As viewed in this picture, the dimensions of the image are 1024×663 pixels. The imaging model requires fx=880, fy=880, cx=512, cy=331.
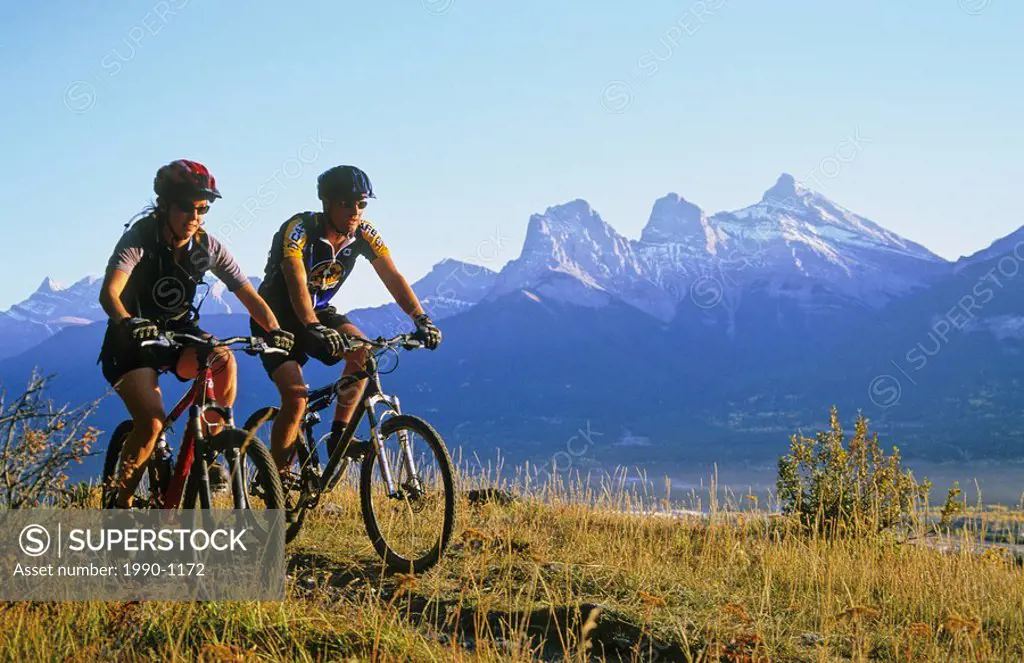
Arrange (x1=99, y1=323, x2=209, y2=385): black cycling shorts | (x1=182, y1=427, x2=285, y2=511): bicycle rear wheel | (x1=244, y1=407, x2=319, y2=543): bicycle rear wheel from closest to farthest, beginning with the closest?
1. (x1=182, y1=427, x2=285, y2=511): bicycle rear wheel
2. (x1=99, y1=323, x2=209, y2=385): black cycling shorts
3. (x1=244, y1=407, x2=319, y2=543): bicycle rear wheel

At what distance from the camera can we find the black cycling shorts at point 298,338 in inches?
250

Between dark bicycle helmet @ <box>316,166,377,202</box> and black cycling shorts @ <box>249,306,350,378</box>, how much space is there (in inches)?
35.8

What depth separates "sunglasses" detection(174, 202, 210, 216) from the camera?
222 inches

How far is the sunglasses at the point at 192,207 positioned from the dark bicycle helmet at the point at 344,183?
3.20ft

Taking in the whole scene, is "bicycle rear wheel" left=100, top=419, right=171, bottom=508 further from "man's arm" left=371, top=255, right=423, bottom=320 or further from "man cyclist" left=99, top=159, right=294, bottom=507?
"man's arm" left=371, top=255, right=423, bottom=320

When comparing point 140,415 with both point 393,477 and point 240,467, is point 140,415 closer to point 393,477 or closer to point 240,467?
point 240,467

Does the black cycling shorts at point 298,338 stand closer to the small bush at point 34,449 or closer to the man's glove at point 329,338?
the man's glove at point 329,338

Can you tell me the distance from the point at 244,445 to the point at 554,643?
2119 mm

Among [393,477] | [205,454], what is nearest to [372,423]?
[393,477]

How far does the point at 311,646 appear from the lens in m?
4.16

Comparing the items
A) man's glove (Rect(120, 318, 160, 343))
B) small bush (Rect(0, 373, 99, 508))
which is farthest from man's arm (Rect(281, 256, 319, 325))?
small bush (Rect(0, 373, 99, 508))

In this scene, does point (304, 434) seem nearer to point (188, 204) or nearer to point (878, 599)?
point (188, 204)

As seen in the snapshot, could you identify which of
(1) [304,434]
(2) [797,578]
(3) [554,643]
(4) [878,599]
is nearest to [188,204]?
(1) [304,434]

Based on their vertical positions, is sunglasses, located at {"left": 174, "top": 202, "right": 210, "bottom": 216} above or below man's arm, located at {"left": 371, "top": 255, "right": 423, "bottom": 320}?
Result: above
